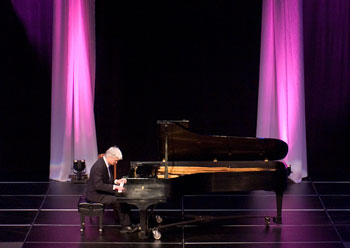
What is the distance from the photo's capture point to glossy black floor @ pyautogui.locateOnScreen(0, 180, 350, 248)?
25.3 ft

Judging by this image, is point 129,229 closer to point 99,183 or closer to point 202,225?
point 99,183

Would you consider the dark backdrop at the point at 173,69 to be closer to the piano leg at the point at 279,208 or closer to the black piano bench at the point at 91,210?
the piano leg at the point at 279,208

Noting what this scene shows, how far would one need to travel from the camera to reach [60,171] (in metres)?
10.2

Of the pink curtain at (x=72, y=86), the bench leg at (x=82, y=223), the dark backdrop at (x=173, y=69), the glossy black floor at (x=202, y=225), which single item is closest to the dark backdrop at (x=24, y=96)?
the pink curtain at (x=72, y=86)

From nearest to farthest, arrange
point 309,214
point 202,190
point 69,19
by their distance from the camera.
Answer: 1. point 202,190
2. point 309,214
3. point 69,19

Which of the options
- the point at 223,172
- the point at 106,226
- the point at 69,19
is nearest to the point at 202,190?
the point at 223,172

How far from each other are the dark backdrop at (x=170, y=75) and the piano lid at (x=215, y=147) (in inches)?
74.2

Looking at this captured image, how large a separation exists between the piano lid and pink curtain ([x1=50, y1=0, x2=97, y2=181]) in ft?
7.17

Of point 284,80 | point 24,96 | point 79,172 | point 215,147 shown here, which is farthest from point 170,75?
point 215,147

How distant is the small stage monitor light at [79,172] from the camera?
9.98m

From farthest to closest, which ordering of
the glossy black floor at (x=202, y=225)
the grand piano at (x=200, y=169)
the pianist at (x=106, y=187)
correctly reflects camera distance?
the pianist at (x=106, y=187)
the glossy black floor at (x=202, y=225)
the grand piano at (x=200, y=169)

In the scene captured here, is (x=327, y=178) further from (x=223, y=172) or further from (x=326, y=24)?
(x=223, y=172)

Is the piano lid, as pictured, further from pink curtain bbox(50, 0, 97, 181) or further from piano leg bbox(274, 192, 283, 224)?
pink curtain bbox(50, 0, 97, 181)

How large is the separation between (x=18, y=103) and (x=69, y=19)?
1.39 meters
